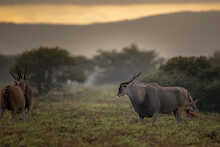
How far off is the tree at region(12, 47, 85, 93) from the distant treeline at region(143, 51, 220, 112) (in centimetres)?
1398

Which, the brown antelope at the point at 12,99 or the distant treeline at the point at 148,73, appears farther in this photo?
the distant treeline at the point at 148,73

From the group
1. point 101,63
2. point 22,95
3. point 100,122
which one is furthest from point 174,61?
point 101,63

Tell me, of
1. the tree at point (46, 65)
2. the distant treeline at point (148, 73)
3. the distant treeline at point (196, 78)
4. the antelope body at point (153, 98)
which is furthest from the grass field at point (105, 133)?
the tree at point (46, 65)

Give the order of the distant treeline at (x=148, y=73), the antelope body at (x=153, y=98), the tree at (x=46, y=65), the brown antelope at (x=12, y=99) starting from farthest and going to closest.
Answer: the tree at (x=46, y=65) → the distant treeline at (x=148, y=73) → the antelope body at (x=153, y=98) → the brown antelope at (x=12, y=99)

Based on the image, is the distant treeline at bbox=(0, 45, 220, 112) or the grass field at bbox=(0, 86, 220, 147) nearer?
the grass field at bbox=(0, 86, 220, 147)

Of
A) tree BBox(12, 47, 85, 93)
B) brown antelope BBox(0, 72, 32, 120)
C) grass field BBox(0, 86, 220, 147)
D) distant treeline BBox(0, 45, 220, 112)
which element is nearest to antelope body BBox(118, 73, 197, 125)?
grass field BBox(0, 86, 220, 147)

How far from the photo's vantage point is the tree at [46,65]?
38.5 m

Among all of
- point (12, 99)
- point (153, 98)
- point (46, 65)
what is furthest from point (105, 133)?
point (46, 65)

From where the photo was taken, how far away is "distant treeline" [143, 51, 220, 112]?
82.8 feet

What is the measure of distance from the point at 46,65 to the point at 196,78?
18771mm

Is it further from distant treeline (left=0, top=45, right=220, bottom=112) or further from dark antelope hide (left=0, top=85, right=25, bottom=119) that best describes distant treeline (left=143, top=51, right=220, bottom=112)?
dark antelope hide (left=0, top=85, right=25, bottom=119)

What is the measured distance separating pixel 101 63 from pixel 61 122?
6386 centimetres

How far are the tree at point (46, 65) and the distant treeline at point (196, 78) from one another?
45.9ft

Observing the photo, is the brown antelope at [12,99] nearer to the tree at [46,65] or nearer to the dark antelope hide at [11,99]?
the dark antelope hide at [11,99]
